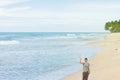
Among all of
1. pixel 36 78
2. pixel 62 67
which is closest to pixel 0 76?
pixel 36 78

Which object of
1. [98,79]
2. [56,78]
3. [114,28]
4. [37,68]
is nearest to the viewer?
[98,79]

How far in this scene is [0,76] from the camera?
2316 cm

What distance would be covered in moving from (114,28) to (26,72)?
12736 centimetres

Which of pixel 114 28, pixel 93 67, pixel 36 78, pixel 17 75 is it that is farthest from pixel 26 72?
pixel 114 28

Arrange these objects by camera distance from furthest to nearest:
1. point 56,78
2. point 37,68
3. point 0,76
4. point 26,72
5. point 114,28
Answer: point 114,28 < point 37,68 < point 26,72 < point 0,76 < point 56,78

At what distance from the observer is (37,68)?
27.1m

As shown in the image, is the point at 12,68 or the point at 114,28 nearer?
the point at 12,68

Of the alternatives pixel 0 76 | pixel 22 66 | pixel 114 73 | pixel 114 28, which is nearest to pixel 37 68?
pixel 22 66

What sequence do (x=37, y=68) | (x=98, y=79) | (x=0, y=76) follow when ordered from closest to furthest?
(x=98, y=79)
(x=0, y=76)
(x=37, y=68)

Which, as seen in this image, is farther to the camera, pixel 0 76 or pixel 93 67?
pixel 93 67

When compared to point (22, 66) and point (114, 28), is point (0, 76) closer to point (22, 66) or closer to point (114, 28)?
point (22, 66)

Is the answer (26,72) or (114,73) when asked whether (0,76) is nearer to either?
(26,72)

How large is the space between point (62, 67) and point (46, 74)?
3966 millimetres

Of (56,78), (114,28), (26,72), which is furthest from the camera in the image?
(114,28)
